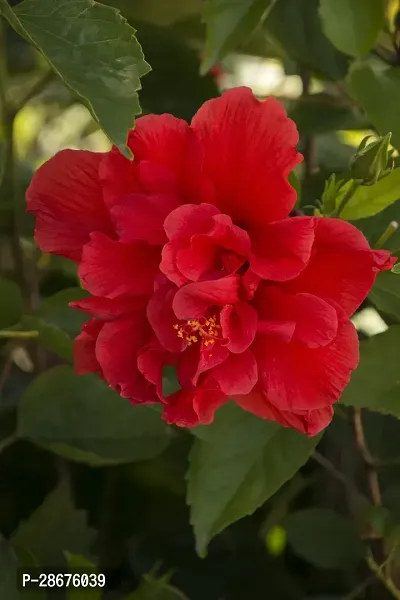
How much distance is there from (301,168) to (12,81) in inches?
13.4

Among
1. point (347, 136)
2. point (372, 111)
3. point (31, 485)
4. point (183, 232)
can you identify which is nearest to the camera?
point (183, 232)

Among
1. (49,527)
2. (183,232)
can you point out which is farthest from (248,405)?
(49,527)

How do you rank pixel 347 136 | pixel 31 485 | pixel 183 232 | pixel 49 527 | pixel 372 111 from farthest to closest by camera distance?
1. pixel 347 136
2. pixel 31 485
3. pixel 49 527
4. pixel 372 111
5. pixel 183 232

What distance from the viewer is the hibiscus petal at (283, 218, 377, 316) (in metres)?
0.33

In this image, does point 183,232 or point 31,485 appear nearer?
point 183,232

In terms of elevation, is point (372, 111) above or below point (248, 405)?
above

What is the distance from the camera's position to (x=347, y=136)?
871 mm

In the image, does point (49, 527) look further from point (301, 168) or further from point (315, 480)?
point (301, 168)

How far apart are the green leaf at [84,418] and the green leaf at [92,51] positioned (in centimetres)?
28

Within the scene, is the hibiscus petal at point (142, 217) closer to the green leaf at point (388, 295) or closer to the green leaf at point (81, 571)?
the green leaf at point (388, 295)

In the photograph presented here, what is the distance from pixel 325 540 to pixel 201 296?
0.35m

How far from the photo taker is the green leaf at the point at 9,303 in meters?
0.53

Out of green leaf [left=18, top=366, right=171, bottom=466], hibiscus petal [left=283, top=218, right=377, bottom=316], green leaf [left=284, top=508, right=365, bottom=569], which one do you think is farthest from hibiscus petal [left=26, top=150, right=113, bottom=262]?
green leaf [left=284, top=508, right=365, bottom=569]

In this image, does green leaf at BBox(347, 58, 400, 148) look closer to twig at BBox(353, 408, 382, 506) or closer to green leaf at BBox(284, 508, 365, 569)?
twig at BBox(353, 408, 382, 506)
